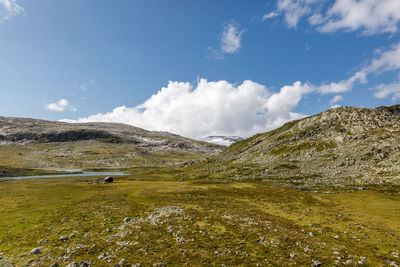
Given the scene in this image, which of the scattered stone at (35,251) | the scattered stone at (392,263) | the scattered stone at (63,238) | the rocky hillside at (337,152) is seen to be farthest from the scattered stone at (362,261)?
the rocky hillside at (337,152)

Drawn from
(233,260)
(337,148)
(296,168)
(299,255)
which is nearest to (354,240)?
(299,255)

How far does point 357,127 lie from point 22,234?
→ 512 feet

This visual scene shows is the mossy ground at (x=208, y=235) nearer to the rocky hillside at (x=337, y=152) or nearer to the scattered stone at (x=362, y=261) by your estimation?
the scattered stone at (x=362, y=261)

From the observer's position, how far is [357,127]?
121 m

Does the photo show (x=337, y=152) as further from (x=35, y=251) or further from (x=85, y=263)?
(x=35, y=251)

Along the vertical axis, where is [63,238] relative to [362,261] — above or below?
below

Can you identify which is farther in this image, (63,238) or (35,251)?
(63,238)

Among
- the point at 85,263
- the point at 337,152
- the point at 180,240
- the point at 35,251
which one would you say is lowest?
the point at 35,251

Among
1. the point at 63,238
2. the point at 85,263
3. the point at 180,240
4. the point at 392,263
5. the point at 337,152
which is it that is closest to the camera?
the point at 85,263

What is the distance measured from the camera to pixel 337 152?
98.2 metres

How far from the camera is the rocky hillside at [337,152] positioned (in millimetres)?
71688

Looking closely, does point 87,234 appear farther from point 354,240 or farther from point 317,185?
point 317,185

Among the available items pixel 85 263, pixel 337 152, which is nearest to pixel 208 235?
pixel 85 263

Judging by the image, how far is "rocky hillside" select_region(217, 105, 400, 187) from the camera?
71688 mm
